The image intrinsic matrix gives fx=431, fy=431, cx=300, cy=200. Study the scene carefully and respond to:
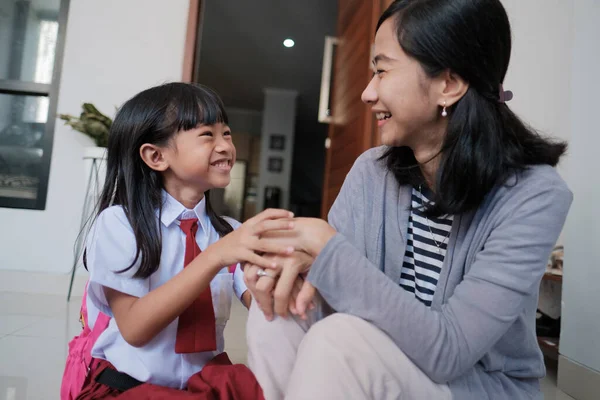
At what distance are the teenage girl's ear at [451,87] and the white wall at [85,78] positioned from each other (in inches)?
85.8

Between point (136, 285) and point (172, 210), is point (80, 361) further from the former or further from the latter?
point (172, 210)

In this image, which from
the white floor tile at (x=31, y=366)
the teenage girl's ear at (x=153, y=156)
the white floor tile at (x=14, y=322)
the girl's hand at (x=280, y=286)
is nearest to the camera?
the girl's hand at (x=280, y=286)

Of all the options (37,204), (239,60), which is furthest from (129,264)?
(239,60)

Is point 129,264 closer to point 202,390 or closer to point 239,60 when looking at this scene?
point 202,390

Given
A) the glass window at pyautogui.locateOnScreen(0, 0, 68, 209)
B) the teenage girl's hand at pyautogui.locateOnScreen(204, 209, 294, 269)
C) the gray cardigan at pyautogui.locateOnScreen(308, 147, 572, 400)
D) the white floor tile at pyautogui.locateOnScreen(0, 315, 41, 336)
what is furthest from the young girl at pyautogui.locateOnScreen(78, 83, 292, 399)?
the glass window at pyautogui.locateOnScreen(0, 0, 68, 209)

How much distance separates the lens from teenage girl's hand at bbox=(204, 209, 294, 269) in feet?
2.20

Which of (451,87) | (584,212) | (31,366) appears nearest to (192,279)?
(451,87)

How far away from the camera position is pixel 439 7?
0.74 meters

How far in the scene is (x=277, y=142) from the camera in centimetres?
725

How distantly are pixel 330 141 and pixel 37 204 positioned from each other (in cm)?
199

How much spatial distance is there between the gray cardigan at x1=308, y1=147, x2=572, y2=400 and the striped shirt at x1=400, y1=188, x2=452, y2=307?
0.04 meters

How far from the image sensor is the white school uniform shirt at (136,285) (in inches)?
32.4

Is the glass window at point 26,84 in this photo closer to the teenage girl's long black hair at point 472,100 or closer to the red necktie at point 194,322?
the red necktie at point 194,322

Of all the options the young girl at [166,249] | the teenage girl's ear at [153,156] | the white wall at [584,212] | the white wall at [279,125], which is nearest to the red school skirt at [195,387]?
the young girl at [166,249]
